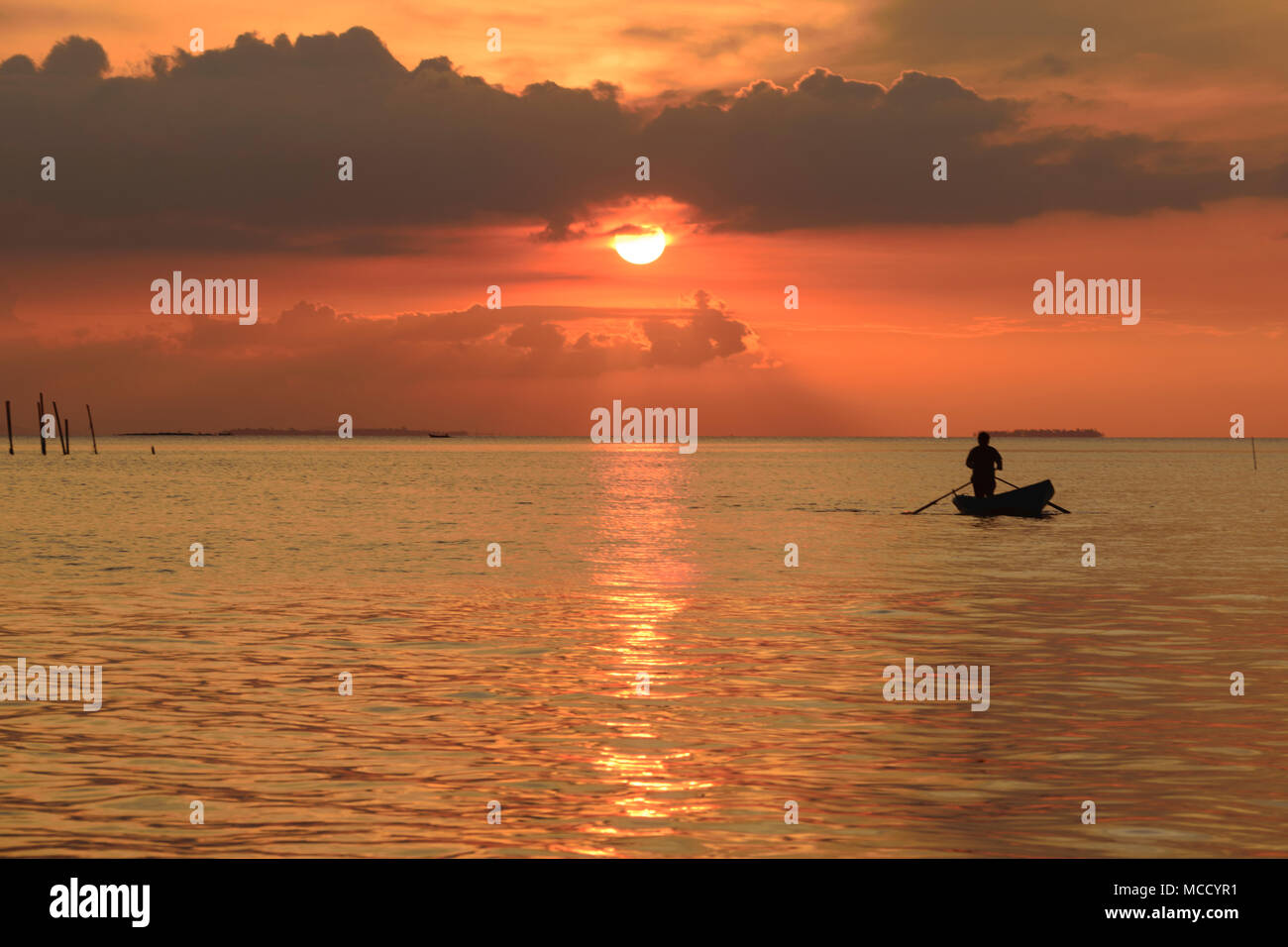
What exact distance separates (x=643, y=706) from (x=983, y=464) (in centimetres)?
3648

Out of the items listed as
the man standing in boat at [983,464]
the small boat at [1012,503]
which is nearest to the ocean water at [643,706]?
the man standing in boat at [983,464]

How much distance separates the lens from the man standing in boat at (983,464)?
49.2 meters

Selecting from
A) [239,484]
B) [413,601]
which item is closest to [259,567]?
[413,601]

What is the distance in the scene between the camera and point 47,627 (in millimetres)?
22547

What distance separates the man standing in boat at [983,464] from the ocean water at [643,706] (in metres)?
9.23

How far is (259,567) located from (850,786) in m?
25.6

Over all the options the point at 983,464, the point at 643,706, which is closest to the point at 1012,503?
the point at 983,464

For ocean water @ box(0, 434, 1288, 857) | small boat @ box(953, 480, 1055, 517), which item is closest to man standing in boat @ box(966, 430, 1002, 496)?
small boat @ box(953, 480, 1055, 517)

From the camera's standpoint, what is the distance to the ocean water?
1051 centimetres

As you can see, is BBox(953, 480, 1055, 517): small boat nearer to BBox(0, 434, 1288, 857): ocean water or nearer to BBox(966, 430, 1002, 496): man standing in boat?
BBox(966, 430, 1002, 496): man standing in boat

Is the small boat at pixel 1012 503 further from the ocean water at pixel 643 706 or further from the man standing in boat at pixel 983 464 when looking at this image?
the ocean water at pixel 643 706

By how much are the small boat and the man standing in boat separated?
1.50ft

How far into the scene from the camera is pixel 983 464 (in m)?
49.9

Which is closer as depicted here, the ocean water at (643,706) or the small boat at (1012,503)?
the ocean water at (643,706)
